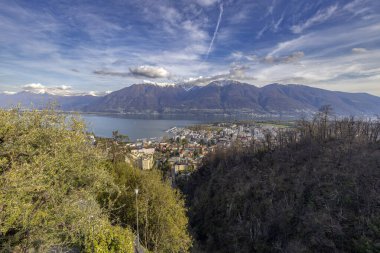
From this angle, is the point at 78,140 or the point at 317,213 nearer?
the point at 78,140

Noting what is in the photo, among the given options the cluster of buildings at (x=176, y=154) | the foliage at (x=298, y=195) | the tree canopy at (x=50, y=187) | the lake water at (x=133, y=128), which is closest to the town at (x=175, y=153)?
the cluster of buildings at (x=176, y=154)

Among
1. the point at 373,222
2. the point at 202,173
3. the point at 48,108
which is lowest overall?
the point at 202,173

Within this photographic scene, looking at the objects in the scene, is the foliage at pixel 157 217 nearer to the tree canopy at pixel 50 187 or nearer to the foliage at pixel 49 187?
the tree canopy at pixel 50 187

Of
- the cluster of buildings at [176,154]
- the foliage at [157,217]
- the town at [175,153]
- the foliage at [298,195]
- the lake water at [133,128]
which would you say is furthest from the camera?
the lake water at [133,128]

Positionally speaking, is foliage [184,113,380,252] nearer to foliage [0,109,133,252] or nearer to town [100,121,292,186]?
town [100,121,292,186]

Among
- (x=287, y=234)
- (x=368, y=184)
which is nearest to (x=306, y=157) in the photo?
(x=368, y=184)

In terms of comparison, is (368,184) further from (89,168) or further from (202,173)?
(202,173)

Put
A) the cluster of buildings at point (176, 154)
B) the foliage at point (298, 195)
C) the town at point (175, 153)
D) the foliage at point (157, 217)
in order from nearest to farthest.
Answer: the foliage at point (157, 217) → the foliage at point (298, 195) → the town at point (175, 153) → the cluster of buildings at point (176, 154)

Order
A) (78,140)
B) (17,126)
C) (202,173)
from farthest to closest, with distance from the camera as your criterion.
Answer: (202,173) < (78,140) < (17,126)
